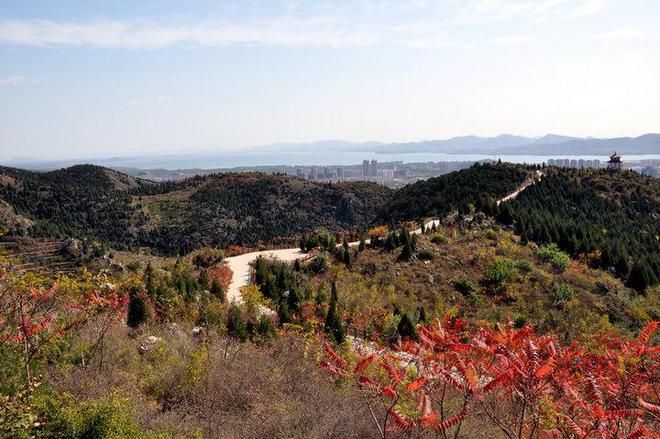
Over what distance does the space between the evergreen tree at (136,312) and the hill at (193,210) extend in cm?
3719

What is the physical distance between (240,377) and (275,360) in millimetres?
1555

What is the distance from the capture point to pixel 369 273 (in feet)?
65.6

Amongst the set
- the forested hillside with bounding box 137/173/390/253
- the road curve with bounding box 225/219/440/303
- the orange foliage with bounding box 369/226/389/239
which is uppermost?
the orange foliage with bounding box 369/226/389/239

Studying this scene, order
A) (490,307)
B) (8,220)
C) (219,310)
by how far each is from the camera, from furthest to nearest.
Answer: (8,220) < (490,307) < (219,310)

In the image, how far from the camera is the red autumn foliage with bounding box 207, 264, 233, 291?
1817 cm

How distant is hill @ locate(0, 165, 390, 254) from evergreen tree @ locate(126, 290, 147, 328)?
37.2m

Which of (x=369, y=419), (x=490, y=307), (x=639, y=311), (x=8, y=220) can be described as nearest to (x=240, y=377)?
(x=369, y=419)

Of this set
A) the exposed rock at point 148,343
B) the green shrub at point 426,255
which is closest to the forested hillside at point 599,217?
the green shrub at point 426,255

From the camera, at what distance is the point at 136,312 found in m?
11.0

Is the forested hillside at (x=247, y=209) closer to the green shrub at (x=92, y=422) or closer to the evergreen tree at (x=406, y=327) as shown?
the evergreen tree at (x=406, y=327)

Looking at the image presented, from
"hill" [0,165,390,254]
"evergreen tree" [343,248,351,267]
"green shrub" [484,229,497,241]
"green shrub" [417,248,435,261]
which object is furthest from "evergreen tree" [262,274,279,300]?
"hill" [0,165,390,254]

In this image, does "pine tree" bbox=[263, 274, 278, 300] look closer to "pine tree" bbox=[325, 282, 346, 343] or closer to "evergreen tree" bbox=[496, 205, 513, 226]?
"pine tree" bbox=[325, 282, 346, 343]

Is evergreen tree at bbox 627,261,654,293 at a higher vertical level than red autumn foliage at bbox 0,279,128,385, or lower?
lower

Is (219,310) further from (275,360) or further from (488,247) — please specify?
(488,247)
